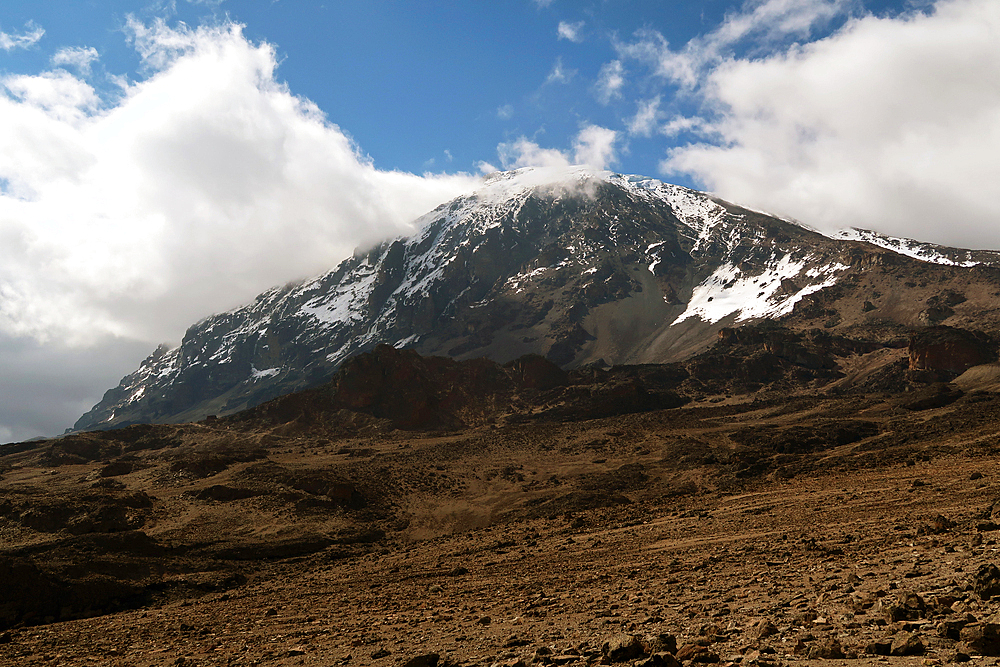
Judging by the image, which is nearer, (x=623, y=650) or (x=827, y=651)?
(x=827, y=651)

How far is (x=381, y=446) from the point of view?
97.9 metres

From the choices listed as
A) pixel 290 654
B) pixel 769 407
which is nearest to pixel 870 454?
pixel 290 654

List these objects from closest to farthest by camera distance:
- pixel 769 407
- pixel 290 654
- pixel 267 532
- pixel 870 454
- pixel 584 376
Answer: pixel 290 654
pixel 267 532
pixel 870 454
pixel 769 407
pixel 584 376

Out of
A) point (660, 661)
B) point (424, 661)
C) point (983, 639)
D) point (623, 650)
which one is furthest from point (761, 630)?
point (424, 661)

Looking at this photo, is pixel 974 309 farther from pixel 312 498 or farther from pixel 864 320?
pixel 312 498

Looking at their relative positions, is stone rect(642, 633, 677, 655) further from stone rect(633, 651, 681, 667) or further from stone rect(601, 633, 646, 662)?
stone rect(633, 651, 681, 667)

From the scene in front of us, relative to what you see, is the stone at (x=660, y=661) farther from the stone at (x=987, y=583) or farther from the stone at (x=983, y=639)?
the stone at (x=987, y=583)

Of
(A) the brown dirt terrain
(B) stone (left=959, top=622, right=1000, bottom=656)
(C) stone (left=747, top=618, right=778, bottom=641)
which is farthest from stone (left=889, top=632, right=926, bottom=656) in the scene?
(C) stone (left=747, top=618, right=778, bottom=641)

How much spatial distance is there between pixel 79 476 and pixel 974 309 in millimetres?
189616

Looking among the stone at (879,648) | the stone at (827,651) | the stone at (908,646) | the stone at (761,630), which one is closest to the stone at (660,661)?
the stone at (827,651)

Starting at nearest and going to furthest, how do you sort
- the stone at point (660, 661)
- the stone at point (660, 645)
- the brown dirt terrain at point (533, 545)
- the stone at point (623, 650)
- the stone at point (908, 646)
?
the stone at point (908, 646) → the stone at point (660, 661) → the stone at point (660, 645) → the stone at point (623, 650) → the brown dirt terrain at point (533, 545)

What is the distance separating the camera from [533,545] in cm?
3675

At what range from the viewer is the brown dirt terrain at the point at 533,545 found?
14258mm

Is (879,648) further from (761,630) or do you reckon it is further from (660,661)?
(660,661)
